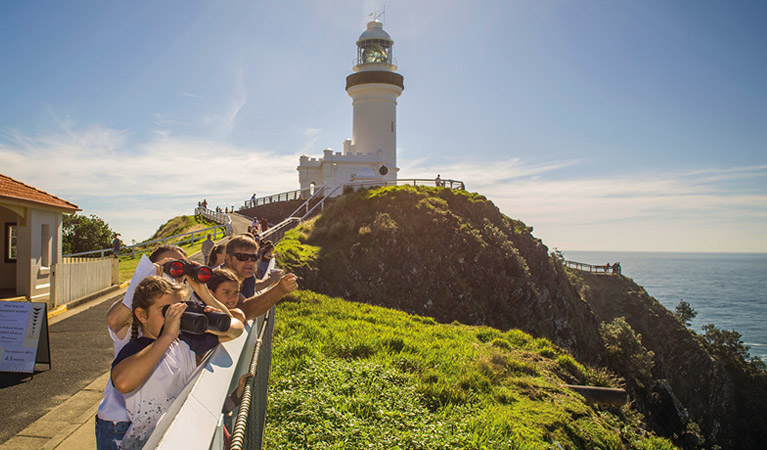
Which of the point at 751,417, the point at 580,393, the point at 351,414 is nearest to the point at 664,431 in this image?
the point at 580,393

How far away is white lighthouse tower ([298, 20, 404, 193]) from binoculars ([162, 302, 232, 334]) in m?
34.1

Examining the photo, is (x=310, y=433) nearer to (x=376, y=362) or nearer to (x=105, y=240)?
(x=376, y=362)

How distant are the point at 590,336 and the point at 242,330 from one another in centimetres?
2570

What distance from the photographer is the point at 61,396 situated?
6.10m

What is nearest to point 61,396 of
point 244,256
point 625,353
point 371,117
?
point 244,256

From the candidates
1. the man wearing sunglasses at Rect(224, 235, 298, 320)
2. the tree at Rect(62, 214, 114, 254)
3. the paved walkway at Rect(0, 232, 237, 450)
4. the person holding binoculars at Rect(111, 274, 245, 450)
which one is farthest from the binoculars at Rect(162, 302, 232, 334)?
the tree at Rect(62, 214, 114, 254)

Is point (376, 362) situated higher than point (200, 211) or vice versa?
point (200, 211)

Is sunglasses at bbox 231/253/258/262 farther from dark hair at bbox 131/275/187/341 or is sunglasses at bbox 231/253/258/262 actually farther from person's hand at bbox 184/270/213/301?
dark hair at bbox 131/275/187/341

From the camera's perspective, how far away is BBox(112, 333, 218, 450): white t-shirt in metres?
2.60

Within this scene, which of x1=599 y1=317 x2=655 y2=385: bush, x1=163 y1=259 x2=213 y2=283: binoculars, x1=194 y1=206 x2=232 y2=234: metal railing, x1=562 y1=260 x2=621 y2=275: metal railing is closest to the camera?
x1=163 y1=259 x2=213 y2=283: binoculars

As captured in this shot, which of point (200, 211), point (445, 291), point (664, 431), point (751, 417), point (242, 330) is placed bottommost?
point (751, 417)

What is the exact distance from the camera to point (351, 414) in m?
4.64

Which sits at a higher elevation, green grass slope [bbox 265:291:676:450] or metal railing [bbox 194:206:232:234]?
metal railing [bbox 194:206:232:234]

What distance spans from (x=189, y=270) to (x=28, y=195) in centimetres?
1248
